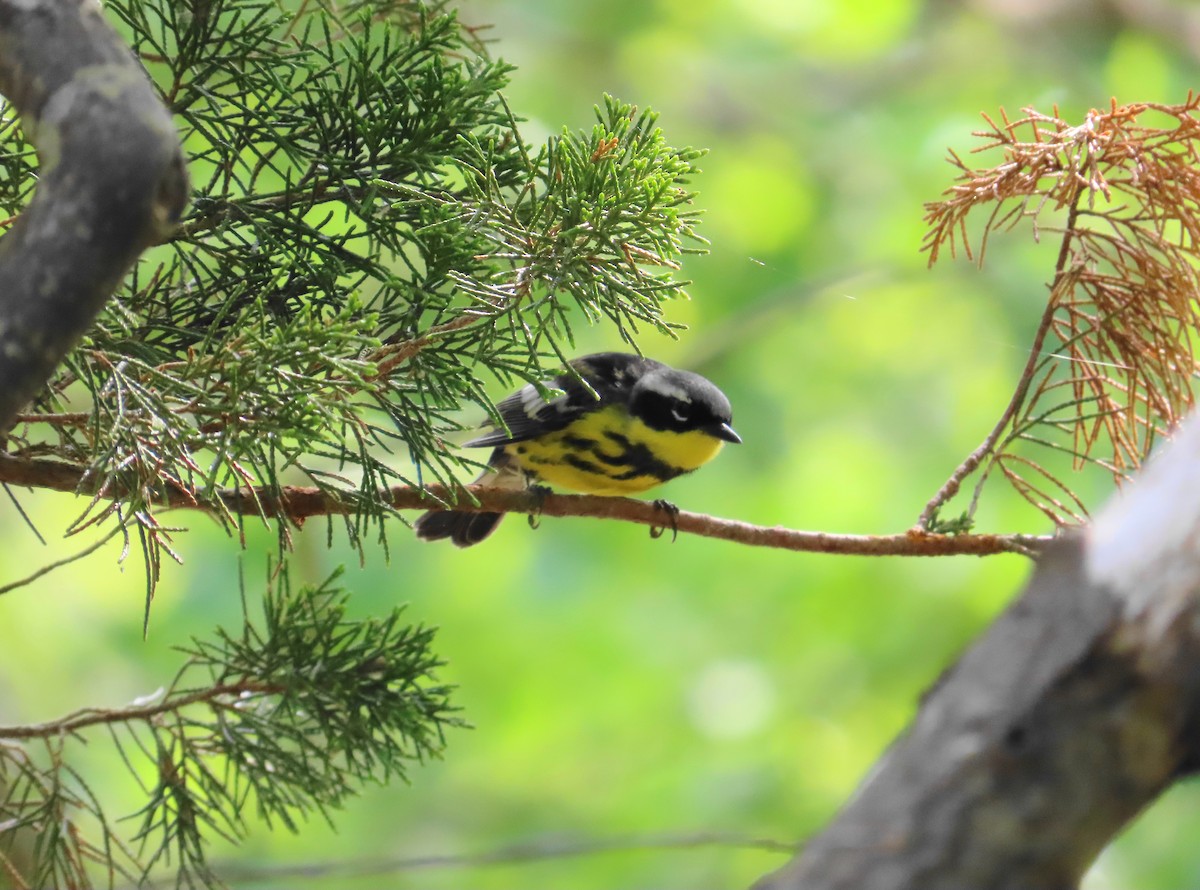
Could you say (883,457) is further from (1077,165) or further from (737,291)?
(1077,165)

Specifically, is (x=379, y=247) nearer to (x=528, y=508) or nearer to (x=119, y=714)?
(x=528, y=508)

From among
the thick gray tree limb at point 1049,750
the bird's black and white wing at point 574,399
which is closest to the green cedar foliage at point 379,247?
the thick gray tree limb at point 1049,750

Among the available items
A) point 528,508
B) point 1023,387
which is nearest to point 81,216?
point 528,508

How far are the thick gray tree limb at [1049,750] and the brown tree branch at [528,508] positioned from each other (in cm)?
61

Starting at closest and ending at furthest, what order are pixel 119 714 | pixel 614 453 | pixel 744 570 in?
pixel 119 714 → pixel 614 453 → pixel 744 570

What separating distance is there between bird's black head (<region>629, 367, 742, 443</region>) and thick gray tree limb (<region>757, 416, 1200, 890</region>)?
A: 1.69 metres

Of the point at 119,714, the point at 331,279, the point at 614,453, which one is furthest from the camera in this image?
the point at 614,453

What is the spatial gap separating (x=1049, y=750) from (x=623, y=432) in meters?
1.74

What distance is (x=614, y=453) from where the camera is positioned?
2.42m

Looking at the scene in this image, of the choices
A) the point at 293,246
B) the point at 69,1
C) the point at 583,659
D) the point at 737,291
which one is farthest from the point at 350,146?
the point at 737,291

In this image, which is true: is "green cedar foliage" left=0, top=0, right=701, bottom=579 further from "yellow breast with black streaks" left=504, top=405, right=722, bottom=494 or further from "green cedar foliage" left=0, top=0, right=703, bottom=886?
"yellow breast with black streaks" left=504, top=405, right=722, bottom=494

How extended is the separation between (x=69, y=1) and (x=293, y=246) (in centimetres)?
44

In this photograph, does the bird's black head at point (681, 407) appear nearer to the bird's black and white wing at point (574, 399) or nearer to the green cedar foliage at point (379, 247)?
the bird's black and white wing at point (574, 399)

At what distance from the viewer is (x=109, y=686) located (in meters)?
4.61
